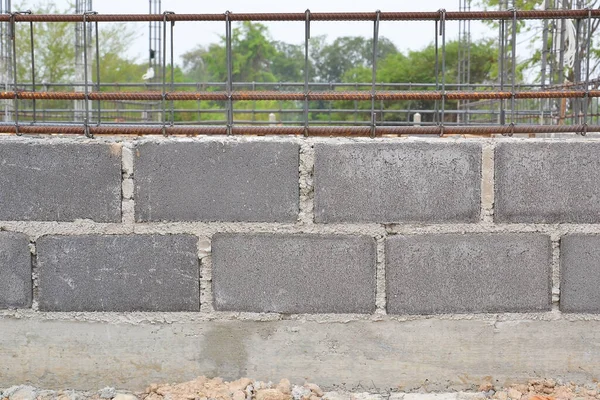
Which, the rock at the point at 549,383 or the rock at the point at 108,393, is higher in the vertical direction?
the rock at the point at 549,383

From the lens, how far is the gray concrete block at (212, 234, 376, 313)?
321 cm

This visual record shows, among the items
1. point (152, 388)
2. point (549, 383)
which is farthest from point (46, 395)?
point (549, 383)

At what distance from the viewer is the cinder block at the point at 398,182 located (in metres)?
3.19

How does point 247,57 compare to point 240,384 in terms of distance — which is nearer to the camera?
point 240,384

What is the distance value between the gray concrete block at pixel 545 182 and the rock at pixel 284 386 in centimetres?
116

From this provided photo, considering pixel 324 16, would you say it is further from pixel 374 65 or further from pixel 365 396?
pixel 365 396

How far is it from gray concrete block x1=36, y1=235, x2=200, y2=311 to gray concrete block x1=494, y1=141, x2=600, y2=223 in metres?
1.38

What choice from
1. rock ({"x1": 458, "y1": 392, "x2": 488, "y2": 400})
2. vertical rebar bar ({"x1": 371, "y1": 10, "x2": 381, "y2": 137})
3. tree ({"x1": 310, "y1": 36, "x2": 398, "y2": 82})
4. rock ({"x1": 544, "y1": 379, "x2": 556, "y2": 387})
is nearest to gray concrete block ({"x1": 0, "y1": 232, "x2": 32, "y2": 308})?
vertical rebar bar ({"x1": 371, "y1": 10, "x2": 381, "y2": 137})

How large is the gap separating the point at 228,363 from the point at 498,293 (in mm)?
1227

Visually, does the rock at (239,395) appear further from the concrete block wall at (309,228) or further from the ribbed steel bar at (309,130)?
the ribbed steel bar at (309,130)

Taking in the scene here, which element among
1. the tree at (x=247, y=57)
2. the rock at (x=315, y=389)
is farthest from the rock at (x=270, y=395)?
the tree at (x=247, y=57)

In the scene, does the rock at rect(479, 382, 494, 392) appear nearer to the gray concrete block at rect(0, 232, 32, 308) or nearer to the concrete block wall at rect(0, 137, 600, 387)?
the concrete block wall at rect(0, 137, 600, 387)

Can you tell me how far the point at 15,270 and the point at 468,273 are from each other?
1994mm

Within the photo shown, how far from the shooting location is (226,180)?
10.5 ft
